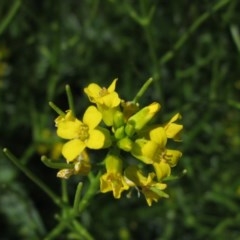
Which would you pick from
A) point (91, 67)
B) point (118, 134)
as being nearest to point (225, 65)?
point (91, 67)

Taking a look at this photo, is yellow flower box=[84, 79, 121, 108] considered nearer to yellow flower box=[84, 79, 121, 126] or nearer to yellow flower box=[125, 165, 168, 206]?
yellow flower box=[84, 79, 121, 126]

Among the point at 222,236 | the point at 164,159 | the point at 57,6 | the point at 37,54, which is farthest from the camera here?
the point at 37,54

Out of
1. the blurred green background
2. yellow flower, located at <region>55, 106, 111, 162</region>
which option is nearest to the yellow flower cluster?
yellow flower, located at <region>55, 106, 111, 162</region>

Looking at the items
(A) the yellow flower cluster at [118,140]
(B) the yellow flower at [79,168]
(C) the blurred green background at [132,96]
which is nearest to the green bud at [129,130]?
(A) the yellow flower cluster at [118,140]

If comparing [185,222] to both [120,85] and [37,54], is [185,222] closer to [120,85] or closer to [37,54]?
[120,85]

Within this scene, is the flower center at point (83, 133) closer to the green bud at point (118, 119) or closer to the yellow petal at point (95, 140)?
the yellow petal at point (95, 140)
